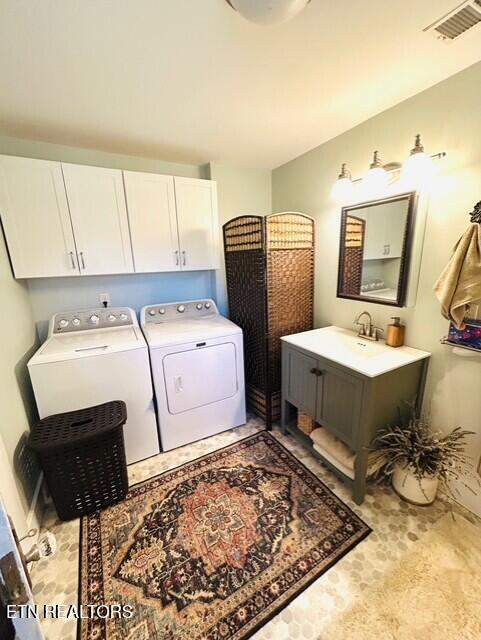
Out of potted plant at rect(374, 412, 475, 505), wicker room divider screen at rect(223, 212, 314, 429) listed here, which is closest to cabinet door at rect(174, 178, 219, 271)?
wicker room divider screen at rect(223, 212, 314, 429)

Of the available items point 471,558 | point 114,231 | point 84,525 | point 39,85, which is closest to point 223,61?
point 39,85

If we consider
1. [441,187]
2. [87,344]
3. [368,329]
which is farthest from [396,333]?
[87,344]

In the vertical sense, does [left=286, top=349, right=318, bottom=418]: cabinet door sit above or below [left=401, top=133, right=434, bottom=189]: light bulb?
below

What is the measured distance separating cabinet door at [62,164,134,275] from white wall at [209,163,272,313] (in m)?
0.94

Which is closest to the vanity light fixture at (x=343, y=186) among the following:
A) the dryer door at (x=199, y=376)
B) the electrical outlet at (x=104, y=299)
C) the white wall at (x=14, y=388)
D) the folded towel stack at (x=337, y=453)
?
the dryer door at (x=199, y=376)

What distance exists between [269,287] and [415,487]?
1.64 metres

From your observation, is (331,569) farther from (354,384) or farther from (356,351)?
(356,351)

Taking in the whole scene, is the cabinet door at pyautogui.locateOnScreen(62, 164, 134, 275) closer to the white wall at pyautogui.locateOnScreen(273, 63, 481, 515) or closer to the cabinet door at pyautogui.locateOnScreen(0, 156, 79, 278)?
the cabinet door at pyautogui.locateOnScreen(0, 156, 79, 278)

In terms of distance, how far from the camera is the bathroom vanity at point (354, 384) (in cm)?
156

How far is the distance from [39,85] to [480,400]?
2.97m

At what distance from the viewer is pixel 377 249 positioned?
76.7 inches

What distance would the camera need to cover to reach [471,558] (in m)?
1.36

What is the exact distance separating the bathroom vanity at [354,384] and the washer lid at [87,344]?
121 centimetres

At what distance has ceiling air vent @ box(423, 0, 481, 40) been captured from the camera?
3.44 ft
